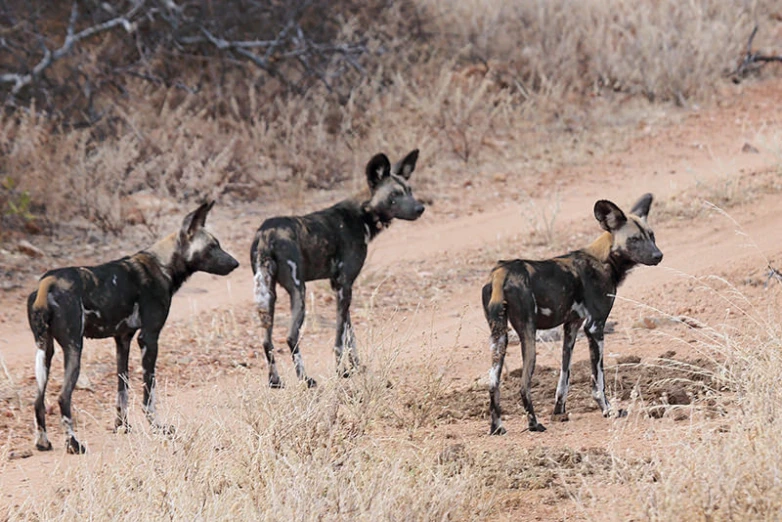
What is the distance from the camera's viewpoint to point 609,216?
5973 mm

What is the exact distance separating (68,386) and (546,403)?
8.62ft

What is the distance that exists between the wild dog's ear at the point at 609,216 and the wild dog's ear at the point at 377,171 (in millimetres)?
1930

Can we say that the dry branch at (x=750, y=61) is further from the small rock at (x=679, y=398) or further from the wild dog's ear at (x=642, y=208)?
the small rock at (x=679, y=398)

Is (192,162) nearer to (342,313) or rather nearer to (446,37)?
(342,313)

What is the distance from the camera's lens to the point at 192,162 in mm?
11445

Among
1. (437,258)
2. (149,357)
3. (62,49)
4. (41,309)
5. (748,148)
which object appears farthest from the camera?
(748,148)

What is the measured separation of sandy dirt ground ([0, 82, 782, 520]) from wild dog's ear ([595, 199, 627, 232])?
0.39 metres

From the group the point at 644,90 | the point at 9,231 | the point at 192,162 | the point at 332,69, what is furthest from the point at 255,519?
the point at 644,90

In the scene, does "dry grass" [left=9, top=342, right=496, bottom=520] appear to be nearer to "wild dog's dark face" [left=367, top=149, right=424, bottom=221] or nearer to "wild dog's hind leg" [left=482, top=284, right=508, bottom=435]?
"wild dog's hind leg" [left=482, top=284, right=508, bottom=435]

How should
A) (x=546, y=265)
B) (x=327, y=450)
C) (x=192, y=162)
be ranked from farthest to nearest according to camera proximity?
(x=192, y=162) → (x=546, y=265) → (x=327, y=450)

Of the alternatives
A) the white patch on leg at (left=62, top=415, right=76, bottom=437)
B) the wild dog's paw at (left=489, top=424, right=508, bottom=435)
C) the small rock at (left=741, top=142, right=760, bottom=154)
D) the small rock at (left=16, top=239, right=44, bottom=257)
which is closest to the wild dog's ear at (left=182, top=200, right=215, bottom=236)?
the white patch on leg at (left=62, top=415, right=76, bottom=437)

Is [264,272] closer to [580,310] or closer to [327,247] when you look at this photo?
[327,247]

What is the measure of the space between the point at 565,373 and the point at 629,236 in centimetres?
84

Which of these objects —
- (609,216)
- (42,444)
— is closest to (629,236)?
(609,216)
